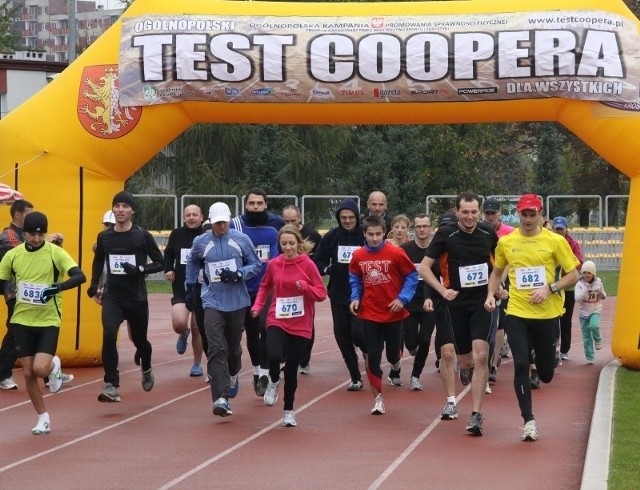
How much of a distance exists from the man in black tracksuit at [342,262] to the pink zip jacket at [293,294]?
1920mm

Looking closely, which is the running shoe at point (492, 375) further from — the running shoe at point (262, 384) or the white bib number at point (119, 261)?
the white bib number at point (119, 261)

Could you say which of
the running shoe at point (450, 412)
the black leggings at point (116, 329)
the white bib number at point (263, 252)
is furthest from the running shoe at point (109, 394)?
the running shoe at point (450, 412)

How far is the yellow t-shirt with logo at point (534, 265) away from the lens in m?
10.3

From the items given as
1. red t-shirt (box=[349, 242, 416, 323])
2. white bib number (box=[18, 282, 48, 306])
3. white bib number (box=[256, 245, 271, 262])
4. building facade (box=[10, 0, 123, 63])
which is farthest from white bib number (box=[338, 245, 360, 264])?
building facade (box=[10, 0, 123, 63])

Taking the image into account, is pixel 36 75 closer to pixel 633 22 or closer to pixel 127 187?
pixel 127 187

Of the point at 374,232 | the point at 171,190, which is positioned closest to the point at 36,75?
the point at 171,190

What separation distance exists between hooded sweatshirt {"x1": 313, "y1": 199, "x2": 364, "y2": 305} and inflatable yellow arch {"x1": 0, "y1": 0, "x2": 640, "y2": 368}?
5.95 ft

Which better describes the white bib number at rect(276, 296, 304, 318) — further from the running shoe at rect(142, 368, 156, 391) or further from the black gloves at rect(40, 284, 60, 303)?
the running shoe at rect(142, 368, 156, 391)

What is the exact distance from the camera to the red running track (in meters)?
8.92

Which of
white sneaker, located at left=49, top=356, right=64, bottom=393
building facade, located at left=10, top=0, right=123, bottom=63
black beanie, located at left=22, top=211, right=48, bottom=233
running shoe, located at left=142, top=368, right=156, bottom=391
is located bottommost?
running shoe, located at left=142, top=368, right=156, bottom=391

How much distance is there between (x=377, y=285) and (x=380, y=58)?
11.4ft

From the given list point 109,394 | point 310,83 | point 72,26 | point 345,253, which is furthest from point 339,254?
point 72,26

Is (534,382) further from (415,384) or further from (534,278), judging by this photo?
(534,278)

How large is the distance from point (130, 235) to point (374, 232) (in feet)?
8.44
